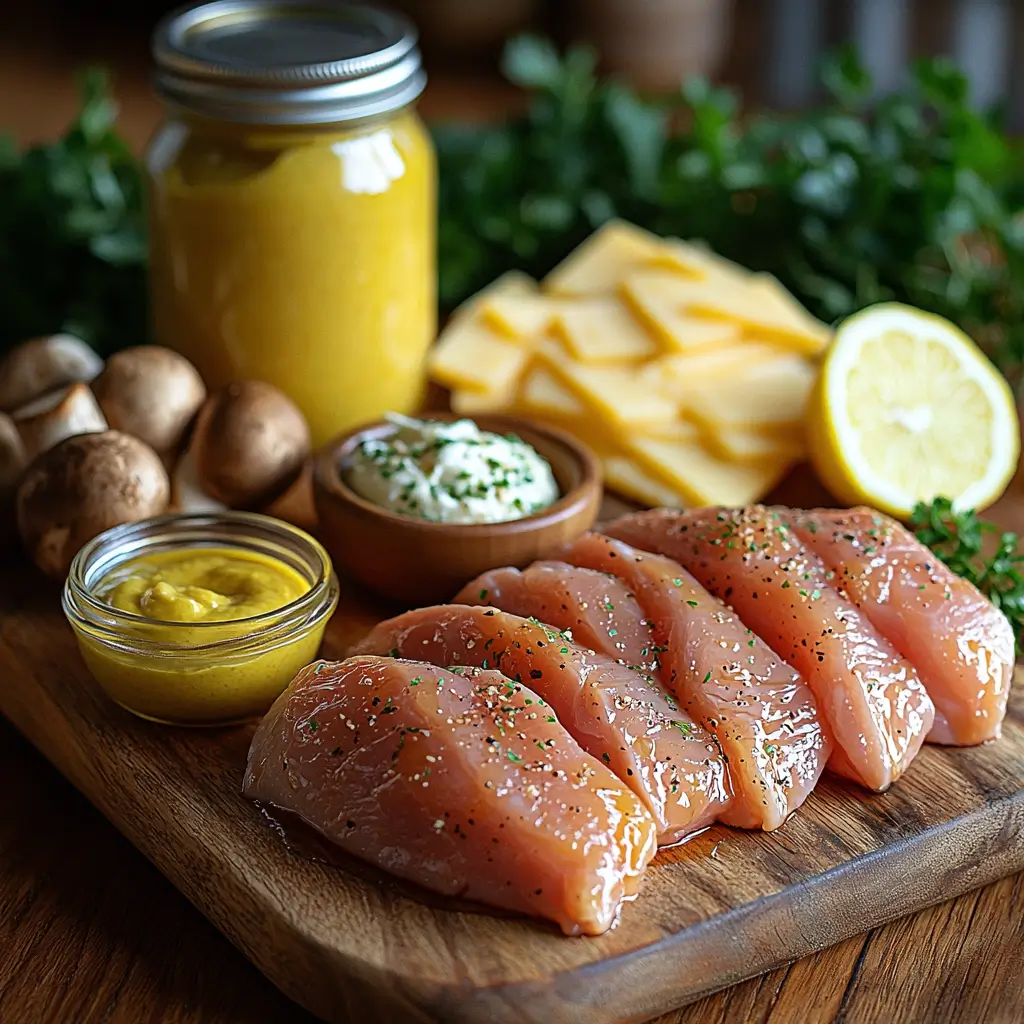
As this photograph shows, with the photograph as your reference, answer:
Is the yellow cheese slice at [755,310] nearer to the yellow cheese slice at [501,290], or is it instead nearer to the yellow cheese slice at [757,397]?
the yellow cheese slice at [757,397]

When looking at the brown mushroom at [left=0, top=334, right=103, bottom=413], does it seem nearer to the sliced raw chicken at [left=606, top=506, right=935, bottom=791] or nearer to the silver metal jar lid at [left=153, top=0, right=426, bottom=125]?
the silver metal jar lid at [left=153, top=0, right=426, bottom=125]

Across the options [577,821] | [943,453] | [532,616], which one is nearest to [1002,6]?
[943,453]

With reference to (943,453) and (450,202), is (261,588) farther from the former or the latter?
(450,202)

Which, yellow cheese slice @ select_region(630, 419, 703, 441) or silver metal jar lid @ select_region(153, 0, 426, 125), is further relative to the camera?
yellow cheese slice @ select_region(630, 419, 703, 441)

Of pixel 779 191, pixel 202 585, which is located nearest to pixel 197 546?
pixel 202 585

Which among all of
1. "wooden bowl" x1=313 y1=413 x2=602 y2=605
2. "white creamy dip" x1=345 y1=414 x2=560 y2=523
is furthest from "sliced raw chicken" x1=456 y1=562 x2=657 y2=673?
"white creamy dip" x1=345 y1=414 x2=560 y2=523

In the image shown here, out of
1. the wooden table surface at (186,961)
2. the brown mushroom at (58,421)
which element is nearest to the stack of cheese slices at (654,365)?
the brown mushroom at (58,421)

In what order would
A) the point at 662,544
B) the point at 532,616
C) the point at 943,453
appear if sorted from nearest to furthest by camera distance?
the point at 532,616 < the point at 662,544 < the point at 943,453
